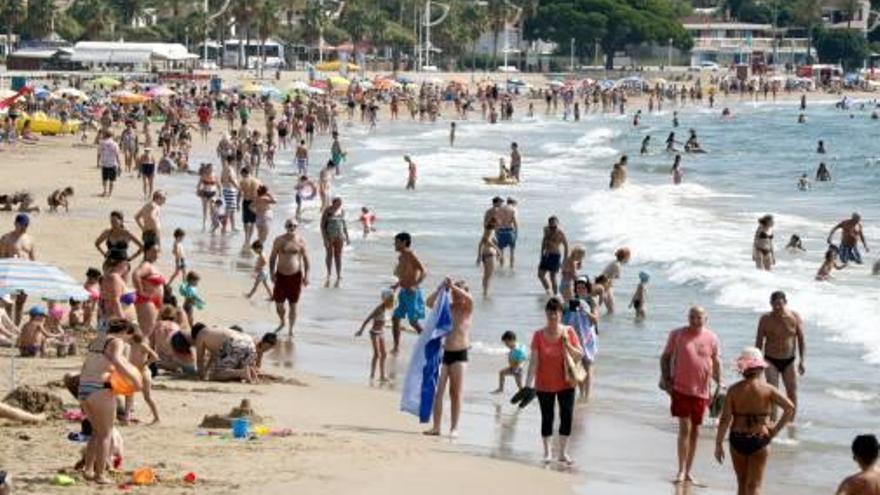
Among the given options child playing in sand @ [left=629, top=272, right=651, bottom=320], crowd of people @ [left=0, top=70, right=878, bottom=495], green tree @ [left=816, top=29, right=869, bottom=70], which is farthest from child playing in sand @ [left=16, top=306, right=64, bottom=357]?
green tree @ [left=816, top=29, right=869, bottom=70]

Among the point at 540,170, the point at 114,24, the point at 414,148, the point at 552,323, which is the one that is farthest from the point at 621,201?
the point at 114,24

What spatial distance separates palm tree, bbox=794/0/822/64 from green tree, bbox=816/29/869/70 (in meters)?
1.12

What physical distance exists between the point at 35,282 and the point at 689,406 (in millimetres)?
5143

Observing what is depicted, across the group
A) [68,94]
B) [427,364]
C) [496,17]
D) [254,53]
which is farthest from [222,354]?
[496,17]

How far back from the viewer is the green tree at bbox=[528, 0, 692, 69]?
142 metres

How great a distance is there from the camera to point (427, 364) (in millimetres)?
13523

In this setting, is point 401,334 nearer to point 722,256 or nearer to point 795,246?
point 722,256

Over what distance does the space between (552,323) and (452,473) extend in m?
1.26

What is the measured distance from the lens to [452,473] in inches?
472

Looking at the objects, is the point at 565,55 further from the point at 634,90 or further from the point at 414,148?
the point at 414,148

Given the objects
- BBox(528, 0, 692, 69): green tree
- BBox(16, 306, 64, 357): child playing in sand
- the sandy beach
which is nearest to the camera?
the sandy beach

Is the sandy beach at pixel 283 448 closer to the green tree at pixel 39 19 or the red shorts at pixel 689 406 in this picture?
the red shorts at pixel 689 406

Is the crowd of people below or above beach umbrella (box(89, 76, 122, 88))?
above

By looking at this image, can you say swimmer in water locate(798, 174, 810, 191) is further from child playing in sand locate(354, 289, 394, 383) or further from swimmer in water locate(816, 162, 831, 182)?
child playing in sand locate(354, 289, 394, 383)
